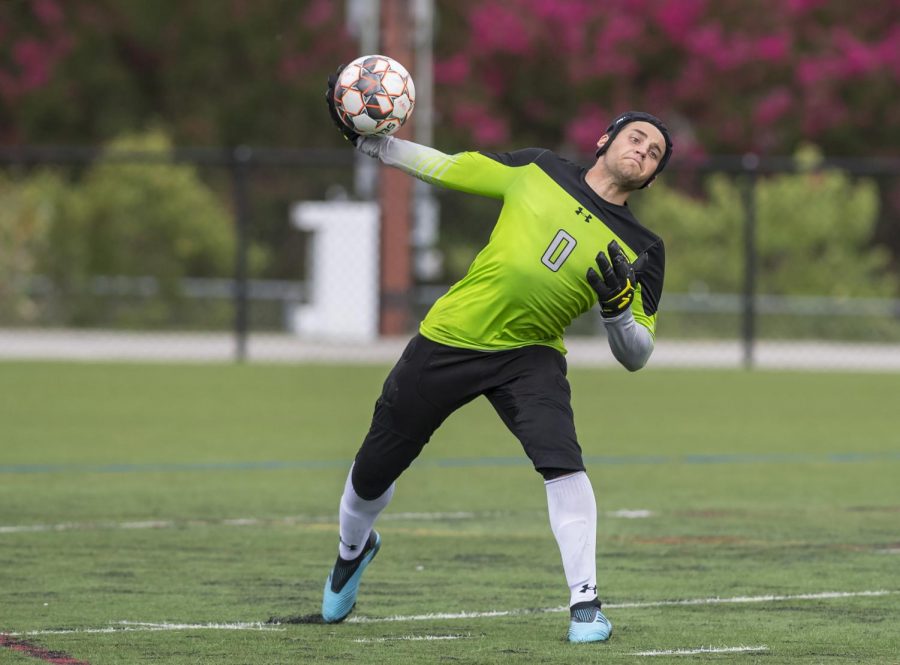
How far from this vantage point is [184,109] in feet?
100

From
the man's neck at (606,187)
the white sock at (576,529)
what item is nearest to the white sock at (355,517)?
the white sock at (576,529)

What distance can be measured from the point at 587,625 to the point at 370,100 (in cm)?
226

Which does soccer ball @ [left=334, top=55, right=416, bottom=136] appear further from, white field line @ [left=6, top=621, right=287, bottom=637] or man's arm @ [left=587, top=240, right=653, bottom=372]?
white field line @ [left=6, top=621, right=287, bottom=637]

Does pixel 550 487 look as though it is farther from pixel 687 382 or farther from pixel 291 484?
pixel 687 382

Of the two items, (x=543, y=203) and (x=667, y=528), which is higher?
(x=543, y=203)

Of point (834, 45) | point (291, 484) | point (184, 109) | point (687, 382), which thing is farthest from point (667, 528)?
point (184, 109)

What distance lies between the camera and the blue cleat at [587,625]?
6.85 metres

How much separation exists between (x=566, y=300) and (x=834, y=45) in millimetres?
21007

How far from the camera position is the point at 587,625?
6.85m

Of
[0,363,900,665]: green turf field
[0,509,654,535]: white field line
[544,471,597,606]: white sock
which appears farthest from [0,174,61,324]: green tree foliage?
[544,471,597,606]: white sock

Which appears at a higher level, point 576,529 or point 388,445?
point 388,445

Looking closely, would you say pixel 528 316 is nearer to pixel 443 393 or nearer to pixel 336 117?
pixel 443 393

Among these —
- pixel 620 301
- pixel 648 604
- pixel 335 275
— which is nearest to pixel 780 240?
pixel 335 275

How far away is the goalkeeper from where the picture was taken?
7086 mm
